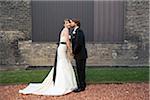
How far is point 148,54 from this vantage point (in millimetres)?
15875

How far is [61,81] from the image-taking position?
10.1 meters

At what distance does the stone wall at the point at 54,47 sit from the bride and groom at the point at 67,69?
5.40 meters

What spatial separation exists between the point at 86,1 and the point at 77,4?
380 millimetres

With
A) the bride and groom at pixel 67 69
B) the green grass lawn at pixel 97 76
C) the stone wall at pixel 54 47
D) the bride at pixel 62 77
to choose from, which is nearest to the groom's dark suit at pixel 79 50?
the bride and groom at pixel 67 69

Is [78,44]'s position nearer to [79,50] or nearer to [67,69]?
[79,50]

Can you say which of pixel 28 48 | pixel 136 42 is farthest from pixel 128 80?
pixel 28 48

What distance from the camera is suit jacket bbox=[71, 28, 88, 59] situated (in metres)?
9.86

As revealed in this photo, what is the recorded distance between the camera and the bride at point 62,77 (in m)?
10.0

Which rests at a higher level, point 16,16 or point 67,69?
point 16,16

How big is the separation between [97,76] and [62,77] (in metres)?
2.64

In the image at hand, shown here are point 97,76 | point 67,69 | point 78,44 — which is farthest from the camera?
point 97,76

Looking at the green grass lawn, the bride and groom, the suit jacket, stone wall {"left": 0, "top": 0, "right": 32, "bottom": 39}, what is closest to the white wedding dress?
the bride and groom

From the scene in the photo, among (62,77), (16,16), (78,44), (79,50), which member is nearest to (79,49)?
(79,50)

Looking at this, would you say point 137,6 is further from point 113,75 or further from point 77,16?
point 113,75
